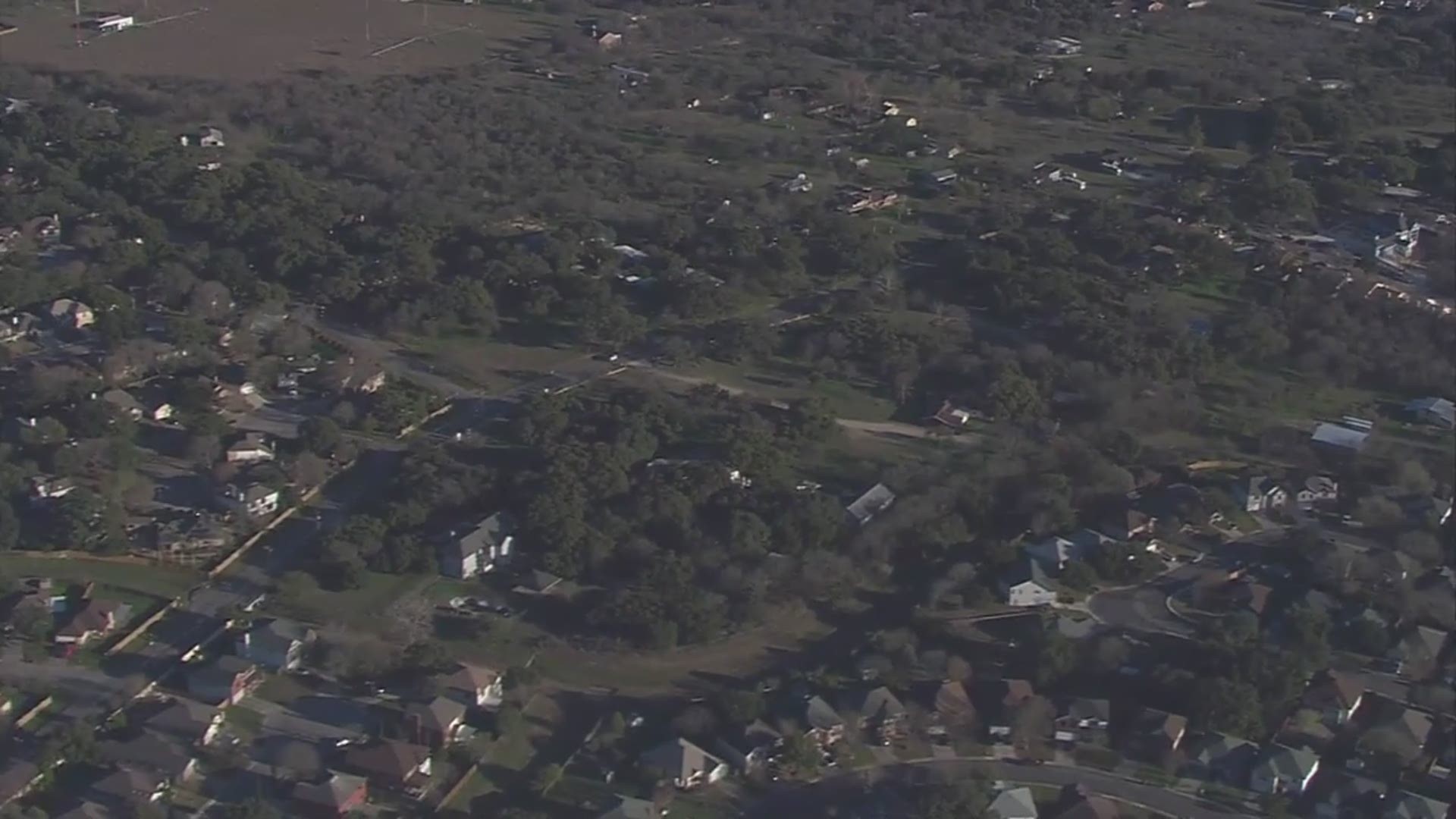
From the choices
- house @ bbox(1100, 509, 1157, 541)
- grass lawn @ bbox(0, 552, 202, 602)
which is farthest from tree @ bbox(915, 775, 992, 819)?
grass lawn @ bbox(0, 552, 202, 602)

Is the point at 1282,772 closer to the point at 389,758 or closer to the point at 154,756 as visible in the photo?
the point at 389,758

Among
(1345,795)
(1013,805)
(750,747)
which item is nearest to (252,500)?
(750,747)

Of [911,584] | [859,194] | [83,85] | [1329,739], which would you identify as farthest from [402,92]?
[1329,739]

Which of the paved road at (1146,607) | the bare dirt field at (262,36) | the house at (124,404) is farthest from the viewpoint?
the bare dirt field at (262,36)

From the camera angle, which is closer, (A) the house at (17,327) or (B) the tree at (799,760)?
(B) the tree at (799,760)

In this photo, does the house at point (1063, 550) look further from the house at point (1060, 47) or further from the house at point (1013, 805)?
the house at point (1060, 47)

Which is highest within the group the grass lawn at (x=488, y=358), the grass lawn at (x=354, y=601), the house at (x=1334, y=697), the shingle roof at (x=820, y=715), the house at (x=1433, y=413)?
the house at (x=1433, y=413)

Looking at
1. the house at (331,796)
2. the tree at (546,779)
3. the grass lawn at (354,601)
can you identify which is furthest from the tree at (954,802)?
the grass lawn at (354,601)

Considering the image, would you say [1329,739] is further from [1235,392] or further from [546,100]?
[546,100]
